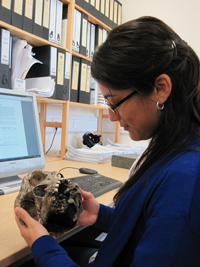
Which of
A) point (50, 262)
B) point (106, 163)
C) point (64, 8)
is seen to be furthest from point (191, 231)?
point (64, 8)

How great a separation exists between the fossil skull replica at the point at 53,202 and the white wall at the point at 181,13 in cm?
204

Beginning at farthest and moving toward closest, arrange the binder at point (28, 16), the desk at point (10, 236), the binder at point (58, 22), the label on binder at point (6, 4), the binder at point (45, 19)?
the binder at point (58, 22), the binder at point (45, 19), the binder at point (28, 16), the label on binder at point (6, 4), the desk at point (10, 236)

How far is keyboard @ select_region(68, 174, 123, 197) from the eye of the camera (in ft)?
3.34

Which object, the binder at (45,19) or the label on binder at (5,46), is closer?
the label on binder at (5,46)

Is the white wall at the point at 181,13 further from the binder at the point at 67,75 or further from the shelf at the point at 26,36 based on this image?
the shelf at the point at 26,36

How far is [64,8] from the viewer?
5.82 ft

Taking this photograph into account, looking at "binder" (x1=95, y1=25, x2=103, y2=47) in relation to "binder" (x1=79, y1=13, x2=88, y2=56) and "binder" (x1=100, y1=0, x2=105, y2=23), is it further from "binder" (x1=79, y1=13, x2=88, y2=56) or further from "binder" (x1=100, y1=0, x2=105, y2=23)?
"binder" (x1=79, y1=13, x2=88, y2=56)

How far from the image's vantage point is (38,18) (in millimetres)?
1481

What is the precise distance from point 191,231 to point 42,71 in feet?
4.76

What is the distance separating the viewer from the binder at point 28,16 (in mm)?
1393

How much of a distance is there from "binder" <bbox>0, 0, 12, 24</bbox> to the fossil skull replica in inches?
40.5

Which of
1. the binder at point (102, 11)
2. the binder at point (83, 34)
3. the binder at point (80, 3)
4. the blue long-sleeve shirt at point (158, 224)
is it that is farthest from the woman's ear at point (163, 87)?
the binder at point (102, 11)

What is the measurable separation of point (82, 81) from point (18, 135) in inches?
39.3

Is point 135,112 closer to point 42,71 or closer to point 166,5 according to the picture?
point 42,71
